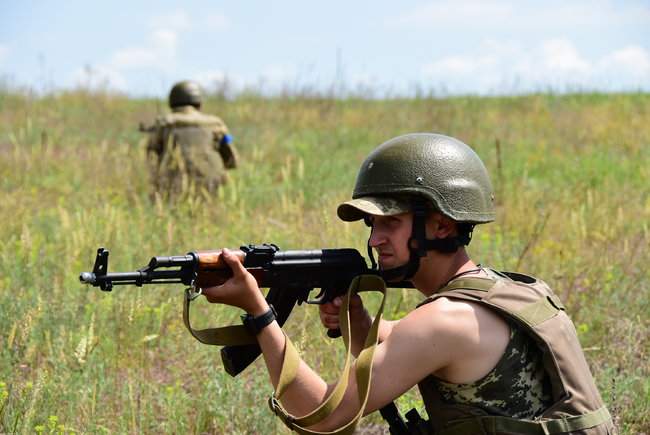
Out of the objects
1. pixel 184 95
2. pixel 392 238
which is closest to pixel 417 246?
pixel 392 238

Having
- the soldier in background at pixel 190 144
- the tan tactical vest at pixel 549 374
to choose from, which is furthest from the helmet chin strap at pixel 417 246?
the soldier in background at pixel 190 144

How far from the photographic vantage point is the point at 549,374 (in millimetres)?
2428

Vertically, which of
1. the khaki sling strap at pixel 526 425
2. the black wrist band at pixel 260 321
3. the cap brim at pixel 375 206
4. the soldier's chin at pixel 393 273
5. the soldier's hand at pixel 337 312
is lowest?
the khaki sling strap at pixel 526 425

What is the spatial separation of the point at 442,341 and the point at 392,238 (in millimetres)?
404

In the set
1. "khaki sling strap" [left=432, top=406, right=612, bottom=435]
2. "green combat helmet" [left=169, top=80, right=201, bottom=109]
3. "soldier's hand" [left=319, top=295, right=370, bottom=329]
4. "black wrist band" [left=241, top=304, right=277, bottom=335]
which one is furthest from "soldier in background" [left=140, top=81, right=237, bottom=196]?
"khaki sling strap" [left=432, top=406, right=612, bottom=435]

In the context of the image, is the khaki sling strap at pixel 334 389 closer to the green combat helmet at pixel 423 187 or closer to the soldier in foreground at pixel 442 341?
the soldier in foreground at pixel 442 341

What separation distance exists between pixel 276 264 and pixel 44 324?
2.53m

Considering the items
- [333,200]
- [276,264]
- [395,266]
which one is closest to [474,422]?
[395,266]

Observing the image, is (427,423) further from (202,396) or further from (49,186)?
(49,186)

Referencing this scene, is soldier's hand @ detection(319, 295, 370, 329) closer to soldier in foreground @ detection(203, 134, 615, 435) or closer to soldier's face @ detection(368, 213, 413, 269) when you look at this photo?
soldier in foreground @ detection(203, 134, 615, 435)

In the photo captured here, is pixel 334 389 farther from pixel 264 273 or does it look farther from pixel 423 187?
pixel 423 187

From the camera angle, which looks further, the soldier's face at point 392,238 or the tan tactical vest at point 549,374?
the soldier's face at point 392,238

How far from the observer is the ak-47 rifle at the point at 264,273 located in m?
2.29

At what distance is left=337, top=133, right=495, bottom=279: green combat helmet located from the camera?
258 centimetres
